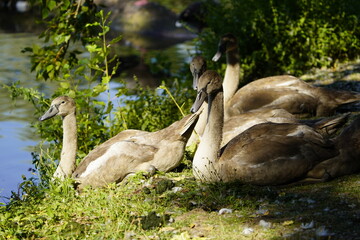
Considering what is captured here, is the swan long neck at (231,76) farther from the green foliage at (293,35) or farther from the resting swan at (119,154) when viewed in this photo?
the resting swan at (119,154)

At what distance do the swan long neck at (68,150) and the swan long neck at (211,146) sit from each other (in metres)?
1.79

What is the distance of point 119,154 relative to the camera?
874 cm

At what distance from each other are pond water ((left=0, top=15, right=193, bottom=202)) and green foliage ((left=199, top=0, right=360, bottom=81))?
1.76 m

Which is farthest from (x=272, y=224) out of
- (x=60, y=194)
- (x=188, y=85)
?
(x=188, y=85)

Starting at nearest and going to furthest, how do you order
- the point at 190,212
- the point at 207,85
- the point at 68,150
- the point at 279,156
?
the point at 190,212 → the point at 279,156 → the point at 207,85 → the point at 68,150

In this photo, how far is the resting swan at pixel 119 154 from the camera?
8703 mm

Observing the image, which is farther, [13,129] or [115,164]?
[13,129]

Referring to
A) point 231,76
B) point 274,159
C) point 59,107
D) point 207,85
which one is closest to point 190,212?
point 274,159

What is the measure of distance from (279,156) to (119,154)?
84.4 inches

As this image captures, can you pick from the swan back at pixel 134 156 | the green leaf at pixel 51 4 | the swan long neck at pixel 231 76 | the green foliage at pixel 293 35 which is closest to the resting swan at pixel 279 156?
the swan back at pixel 134 156

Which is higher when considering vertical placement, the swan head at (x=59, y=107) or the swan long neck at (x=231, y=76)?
the swan head at (x=59, y=107)

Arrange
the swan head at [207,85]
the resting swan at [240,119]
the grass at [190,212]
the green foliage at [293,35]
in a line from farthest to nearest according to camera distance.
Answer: the green foliage at [293,35], the resting swan at [240,119], the swan head at [207,85], the grass at [190,212]

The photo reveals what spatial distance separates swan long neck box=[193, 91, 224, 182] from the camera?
808cm

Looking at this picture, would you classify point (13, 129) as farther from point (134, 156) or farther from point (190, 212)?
point (190, 212)
